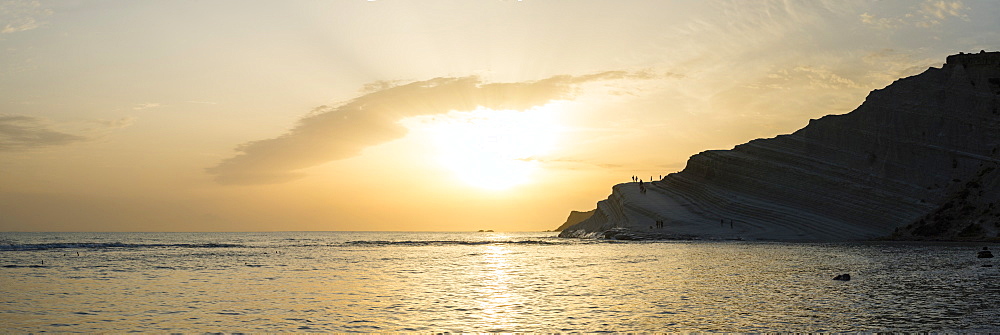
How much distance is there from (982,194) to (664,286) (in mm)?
87464

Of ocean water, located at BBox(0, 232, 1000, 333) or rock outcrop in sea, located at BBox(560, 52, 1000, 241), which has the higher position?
rock outcrop in sea, located at BBox(560, 52, 1000, 241)

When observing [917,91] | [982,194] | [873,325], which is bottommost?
[873,325]

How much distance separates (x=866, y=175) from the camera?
11200cm

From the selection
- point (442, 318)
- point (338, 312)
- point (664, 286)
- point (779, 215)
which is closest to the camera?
point (442, 318)

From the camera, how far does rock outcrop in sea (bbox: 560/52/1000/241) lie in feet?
344

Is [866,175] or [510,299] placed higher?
[866,175]

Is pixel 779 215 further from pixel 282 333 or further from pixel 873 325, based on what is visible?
pixel 282 333

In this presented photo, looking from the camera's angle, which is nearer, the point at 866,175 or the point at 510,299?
the point at 510,299

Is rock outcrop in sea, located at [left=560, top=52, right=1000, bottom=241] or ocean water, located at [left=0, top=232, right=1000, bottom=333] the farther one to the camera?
rock outcrop in sea, located at [left=560, top=52, right=1000, bottom=241]

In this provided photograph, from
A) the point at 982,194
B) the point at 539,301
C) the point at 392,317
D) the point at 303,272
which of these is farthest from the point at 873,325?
the point at 982,194

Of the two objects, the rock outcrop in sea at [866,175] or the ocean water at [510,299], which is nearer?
the ocean water at [510,299]

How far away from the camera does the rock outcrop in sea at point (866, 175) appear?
105 m

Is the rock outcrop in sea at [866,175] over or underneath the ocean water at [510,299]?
over

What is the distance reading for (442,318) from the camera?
23.7 meters
